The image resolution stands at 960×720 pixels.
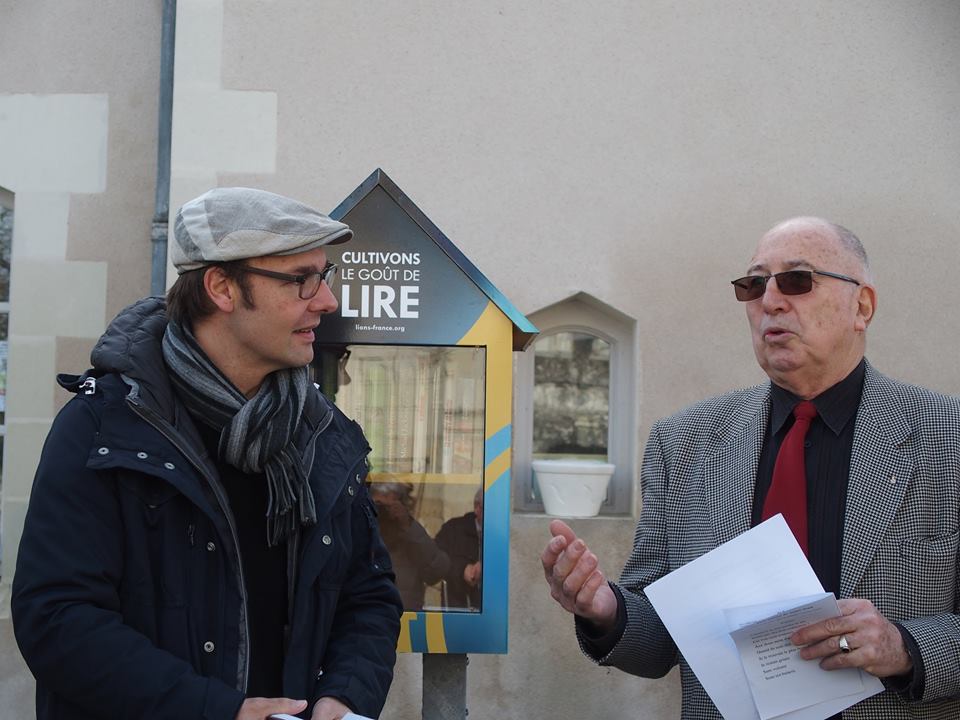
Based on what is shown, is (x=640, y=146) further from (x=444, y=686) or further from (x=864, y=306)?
(x=444, y=686)

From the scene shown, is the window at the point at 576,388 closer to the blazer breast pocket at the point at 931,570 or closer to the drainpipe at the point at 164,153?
the drainpipe at the point at 164,153

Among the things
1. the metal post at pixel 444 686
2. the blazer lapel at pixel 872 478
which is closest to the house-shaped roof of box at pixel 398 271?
the metal post at pixel 444 686

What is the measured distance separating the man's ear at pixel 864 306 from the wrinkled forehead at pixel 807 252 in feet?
0.18

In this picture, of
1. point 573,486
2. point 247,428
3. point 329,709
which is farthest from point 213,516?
point 573,486

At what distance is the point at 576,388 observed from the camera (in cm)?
470

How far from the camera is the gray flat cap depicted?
2.02 m

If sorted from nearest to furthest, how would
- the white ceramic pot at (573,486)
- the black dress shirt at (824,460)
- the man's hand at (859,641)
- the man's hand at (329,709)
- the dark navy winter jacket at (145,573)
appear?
1. the dark navy winter jacket at (145,573)
2. the man's hand at (859,641)
3. the man's hand at (329,709)
4. the black dress shirt at (824,460)
5. the white ceramic pot at (573,486)

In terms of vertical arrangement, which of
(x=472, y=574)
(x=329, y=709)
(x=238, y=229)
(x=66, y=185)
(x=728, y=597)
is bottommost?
(x=329, y=709)

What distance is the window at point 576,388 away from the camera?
4.63 meters

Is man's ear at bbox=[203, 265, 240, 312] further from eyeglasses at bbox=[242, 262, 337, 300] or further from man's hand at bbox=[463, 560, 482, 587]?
man's hand at bbox=[463, 560, 482, 587]

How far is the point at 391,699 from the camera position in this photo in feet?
14.1

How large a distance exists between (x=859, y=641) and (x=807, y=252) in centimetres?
83

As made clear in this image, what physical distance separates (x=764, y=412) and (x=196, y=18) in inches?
127

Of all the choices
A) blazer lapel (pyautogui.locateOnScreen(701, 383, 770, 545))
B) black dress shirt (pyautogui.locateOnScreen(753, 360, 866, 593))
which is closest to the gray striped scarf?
blazer lapel (pyautogui.locateOnScreen(701, 383, 770, 545))
